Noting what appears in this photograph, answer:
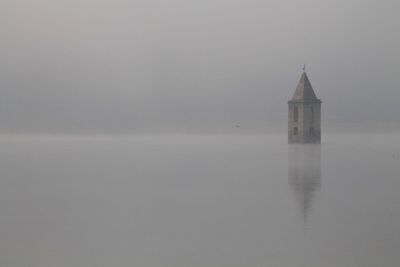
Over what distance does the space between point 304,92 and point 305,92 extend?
48 millimetres

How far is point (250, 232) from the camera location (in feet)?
23.8

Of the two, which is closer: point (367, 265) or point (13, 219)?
point (367, 265)

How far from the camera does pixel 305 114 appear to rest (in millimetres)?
23406

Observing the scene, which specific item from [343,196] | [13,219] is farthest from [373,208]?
[13,219]

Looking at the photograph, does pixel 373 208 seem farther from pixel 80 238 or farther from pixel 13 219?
pixel 13 219

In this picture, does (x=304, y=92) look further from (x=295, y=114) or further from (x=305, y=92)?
(x=295, y=114)

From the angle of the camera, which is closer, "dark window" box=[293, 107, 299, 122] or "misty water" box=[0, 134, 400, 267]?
"misty water" box=[0, 134, 400, 267]

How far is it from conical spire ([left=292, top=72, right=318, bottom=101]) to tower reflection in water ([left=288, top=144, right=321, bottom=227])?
5461 mm

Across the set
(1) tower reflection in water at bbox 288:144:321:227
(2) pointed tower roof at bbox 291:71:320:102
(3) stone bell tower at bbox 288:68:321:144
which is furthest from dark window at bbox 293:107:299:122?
(1) tower reflection in water at bbox 288:144:321:227

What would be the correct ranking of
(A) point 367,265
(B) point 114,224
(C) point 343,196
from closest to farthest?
1. (A) point 367,265
2. (B) point 114,224
3. (C) point 343,196

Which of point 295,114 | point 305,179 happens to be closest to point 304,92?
point 295,114

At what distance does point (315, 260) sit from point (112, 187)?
715 centimetres

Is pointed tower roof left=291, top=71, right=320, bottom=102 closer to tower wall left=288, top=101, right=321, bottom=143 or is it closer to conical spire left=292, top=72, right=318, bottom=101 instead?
conical spire left=292, top=72, right=318, bottom=101

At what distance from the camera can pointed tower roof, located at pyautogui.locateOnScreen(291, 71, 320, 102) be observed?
912 inches
